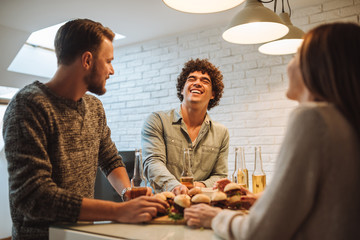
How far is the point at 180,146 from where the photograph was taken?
2.25m

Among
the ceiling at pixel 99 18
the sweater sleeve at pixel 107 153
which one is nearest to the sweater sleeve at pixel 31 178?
the sweater sleeve at pixel 107 153

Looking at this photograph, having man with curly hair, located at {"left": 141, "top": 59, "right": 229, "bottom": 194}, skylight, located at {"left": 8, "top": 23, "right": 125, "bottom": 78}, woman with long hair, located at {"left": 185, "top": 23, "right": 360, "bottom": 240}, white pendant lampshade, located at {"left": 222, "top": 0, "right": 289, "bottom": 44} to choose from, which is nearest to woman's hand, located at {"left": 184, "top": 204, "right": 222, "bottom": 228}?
woman with long hair, located at {"left": 185, "top": 23, "right": 360, "bottom": 240}

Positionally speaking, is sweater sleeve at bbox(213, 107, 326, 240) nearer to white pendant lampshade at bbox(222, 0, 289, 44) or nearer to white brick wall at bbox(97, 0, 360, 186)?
white pendant lampshade at bbox(222, 0, 289, 44)

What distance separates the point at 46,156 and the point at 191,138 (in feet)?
4.31

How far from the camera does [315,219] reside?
2.23ft

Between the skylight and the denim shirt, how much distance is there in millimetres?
2508

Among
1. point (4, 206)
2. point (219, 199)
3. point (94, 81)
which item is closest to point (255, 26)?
point (94, 81)

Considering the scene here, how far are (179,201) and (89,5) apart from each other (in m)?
2.78

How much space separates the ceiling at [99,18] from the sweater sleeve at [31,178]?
2419 mm

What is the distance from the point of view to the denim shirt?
2180 millimetres

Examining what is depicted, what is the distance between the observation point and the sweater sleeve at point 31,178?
3.56 ft

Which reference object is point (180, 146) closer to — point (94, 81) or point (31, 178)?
point (94, 81)

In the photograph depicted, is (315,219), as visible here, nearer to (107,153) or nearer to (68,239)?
(68,239)

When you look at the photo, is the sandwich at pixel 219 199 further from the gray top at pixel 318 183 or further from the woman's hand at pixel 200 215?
the gray top at pixel 318 183
